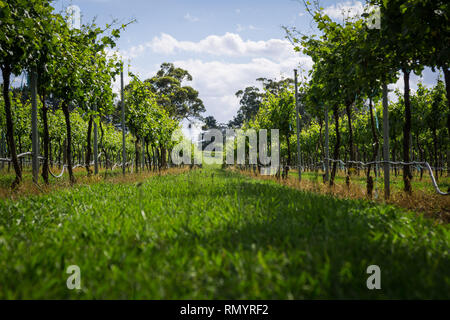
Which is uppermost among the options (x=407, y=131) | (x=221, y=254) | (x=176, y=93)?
(x=176, y=93)

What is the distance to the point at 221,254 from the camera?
2.25 metres

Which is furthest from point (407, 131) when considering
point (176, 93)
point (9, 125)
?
point (176, 93)

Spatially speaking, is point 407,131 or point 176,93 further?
point 176,93

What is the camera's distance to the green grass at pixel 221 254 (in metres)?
1.72

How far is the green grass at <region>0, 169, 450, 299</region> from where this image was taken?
1724 mm

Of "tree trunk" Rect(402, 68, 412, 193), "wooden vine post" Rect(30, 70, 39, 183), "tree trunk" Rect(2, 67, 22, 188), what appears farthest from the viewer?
"wooden vine post" Rect(30, 70, 39, 183)

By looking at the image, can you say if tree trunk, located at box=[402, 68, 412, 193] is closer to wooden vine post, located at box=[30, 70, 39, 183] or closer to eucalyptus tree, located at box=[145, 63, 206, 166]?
wooden vine post, located at box=[30, 70, 39, 183]

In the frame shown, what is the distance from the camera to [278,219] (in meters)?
3.39

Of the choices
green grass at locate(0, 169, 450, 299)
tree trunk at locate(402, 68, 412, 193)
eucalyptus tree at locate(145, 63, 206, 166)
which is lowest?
green grass at locate(0, 169, 450, 299)

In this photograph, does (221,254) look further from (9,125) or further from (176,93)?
(176,93)

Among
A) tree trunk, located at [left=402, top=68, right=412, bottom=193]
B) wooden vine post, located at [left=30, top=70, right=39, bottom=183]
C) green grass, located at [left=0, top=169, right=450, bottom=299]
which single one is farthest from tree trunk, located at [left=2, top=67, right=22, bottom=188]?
tree trunk, located at [left=402, top=68, right=412, bottom=193]

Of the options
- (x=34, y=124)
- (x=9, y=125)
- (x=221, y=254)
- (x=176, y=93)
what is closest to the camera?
(x=221, y=254)

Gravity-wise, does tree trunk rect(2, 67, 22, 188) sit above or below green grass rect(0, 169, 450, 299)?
above

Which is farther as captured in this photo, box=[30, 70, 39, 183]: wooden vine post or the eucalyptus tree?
the eucalyptus tree
